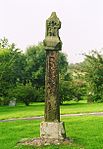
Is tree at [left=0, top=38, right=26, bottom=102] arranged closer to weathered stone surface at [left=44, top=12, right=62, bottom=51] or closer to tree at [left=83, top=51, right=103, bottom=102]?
tree at [left=83, top=51, right=103, bottom=102]

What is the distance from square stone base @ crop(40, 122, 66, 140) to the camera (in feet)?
47.3

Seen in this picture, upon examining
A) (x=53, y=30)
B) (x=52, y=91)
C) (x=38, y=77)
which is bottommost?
(x=52, y=91)

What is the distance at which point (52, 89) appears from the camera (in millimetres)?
14805

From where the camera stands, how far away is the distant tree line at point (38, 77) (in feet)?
109

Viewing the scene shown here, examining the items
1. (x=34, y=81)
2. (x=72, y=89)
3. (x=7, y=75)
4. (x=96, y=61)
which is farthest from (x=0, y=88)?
(x=34, y=81)

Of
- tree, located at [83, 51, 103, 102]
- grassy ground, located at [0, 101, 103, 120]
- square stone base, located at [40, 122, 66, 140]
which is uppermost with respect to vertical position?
tree, located at [83, 51, 103, 102]

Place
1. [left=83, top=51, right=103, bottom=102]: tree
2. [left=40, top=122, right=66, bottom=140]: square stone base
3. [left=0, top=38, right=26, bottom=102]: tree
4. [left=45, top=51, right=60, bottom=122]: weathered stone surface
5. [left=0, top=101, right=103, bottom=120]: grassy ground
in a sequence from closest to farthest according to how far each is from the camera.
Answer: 1. [left=40, top=122, right=66, bottom=140]: square stone base
2. [left=45, top=51, right=60, bottom=122]: weathered stone surface
3. [left=83, top=51, right=103, bottom=102]: tree
4. [left=0, top=101, right=103, bottom=120]: grassy ground
5. [left=0, top=38, right=26, bottom=102]: tree

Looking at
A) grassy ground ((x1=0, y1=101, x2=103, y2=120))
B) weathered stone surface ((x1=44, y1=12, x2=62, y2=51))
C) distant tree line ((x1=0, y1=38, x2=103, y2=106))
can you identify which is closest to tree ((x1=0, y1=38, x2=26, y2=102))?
distant tree line ((x1=0, y1=38, x2=103, y2=106))

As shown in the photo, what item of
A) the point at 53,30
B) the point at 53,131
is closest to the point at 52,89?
the point at 53,131

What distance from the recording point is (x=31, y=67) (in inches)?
3369

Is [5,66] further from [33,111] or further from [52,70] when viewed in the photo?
[52,70]

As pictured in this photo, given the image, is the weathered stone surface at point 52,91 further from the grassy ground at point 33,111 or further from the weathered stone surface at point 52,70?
the grassy ground at point 33,111

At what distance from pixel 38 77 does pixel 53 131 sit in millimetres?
68402

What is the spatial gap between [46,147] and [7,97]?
4597 centimetres
